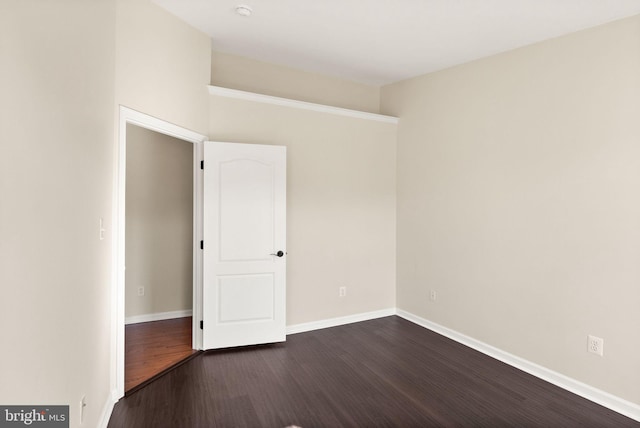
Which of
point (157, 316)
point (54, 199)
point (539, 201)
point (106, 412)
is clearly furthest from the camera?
point (157, 316)

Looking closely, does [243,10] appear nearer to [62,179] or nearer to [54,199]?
[62,179]

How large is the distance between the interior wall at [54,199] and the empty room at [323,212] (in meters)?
0.01

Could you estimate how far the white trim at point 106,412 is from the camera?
7.65 feet

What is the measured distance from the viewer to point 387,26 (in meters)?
3.26

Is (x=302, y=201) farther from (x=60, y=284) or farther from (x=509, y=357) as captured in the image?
(x=60, y=284)

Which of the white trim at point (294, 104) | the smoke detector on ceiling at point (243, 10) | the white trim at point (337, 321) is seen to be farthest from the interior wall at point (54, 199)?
the white trim at point (337, 321)

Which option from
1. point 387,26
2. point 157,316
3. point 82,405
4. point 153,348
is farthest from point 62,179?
point 157,316

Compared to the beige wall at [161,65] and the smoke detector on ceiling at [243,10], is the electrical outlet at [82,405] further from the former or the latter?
the smoke detector on ceiling at [243,10]

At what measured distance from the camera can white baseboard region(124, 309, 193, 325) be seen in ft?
14.8

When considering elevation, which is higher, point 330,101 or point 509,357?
point 330,101

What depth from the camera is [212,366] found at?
3.34 m

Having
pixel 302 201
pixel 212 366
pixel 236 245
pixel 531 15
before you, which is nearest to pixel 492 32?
pixel 531 15

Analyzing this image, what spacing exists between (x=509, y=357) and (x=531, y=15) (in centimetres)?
295

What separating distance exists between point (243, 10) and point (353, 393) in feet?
10.3
